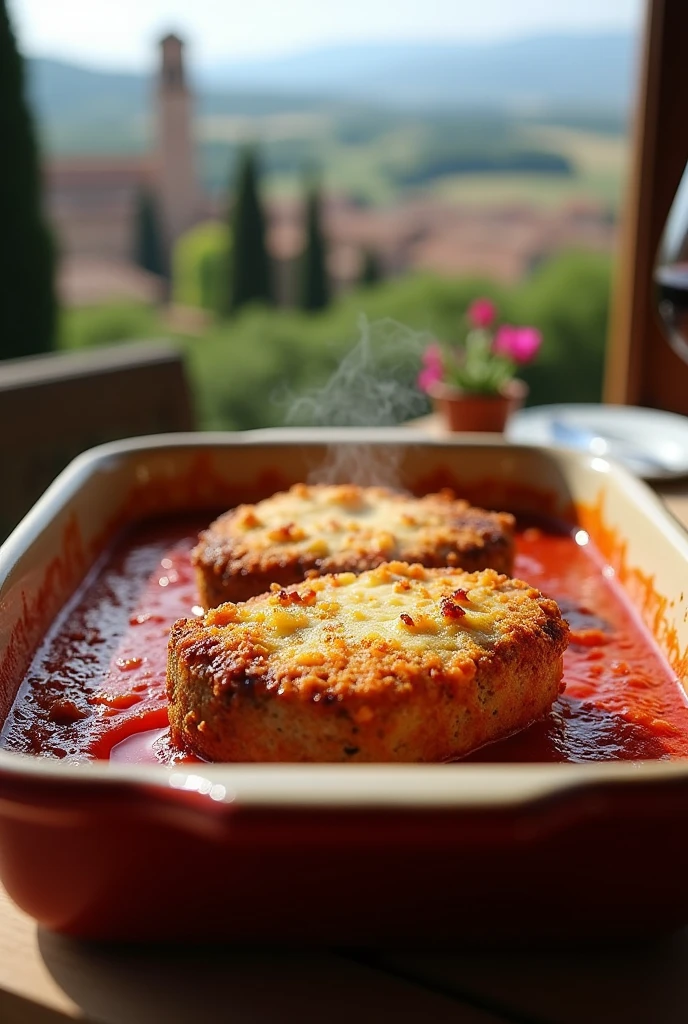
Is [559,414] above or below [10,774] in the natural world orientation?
below

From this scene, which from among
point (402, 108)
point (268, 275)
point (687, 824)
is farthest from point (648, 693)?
point (402, 108)

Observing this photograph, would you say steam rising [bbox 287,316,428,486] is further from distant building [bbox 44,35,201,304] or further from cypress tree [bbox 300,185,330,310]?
distant building [bbox 44,35,201,304]

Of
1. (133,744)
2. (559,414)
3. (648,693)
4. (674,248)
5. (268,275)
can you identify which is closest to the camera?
(133,744)

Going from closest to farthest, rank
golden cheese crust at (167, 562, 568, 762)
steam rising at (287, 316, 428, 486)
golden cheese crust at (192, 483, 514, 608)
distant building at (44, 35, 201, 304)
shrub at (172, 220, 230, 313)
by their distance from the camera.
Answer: golden cheese crust at (167, 562, 568, 762) → golden cheese crust at (192, 483, 514, 608) → steam rising at (287, 316, 428, 486) → distant building at (44, 35, 201, 304) → shrub at (172, 220, 230, 313)

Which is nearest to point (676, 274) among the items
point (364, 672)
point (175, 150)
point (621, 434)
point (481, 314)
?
point (621, 434)

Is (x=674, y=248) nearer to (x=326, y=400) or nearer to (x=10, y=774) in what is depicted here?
(x=326, y=400)

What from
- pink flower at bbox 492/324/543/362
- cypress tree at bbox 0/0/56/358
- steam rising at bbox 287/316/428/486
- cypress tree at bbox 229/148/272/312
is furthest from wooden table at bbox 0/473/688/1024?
cypress tree at bbox 229/148/272/312
